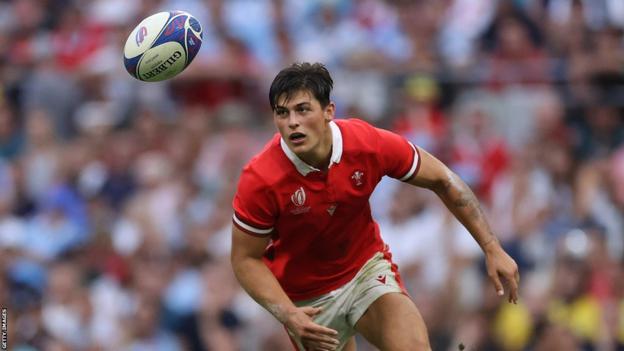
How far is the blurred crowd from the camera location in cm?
1213

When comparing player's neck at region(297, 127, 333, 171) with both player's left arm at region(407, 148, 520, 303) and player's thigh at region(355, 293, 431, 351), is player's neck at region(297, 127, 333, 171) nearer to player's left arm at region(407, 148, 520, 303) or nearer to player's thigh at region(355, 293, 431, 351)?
player's left arm at region(407, 148, 520, 303)

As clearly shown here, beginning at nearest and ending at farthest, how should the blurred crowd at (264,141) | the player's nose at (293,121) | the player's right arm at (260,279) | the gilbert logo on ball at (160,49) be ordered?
the player's right arm at (260,279) → the player's nose at (293,121) → the gilbert logo on ball at (160,49) → the blurred crowd at (264,141)

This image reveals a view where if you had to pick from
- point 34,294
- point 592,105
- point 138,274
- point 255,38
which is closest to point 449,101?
point 592,105

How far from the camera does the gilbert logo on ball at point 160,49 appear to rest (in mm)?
8469

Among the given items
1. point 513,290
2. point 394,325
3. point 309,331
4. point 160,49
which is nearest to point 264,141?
point 160,49

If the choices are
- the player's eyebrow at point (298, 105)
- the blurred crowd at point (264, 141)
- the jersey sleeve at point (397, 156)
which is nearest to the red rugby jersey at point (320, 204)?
the jersey sleeve at point (397, 156)

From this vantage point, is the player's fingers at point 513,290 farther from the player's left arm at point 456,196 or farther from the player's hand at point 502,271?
the player's left arm at point 456,196

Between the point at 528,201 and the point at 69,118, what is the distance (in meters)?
5.05

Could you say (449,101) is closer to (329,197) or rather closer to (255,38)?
(255,38)

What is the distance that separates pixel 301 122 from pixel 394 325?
1359mm

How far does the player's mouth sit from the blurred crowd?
4.18 meters

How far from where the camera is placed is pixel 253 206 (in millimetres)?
7770

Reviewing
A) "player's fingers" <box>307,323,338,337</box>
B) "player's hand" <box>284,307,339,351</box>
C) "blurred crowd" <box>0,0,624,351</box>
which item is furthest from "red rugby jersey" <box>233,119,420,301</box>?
"blurred crowd" <box>0,0,624,351</box>

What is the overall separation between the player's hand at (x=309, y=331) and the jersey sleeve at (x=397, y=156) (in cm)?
115
